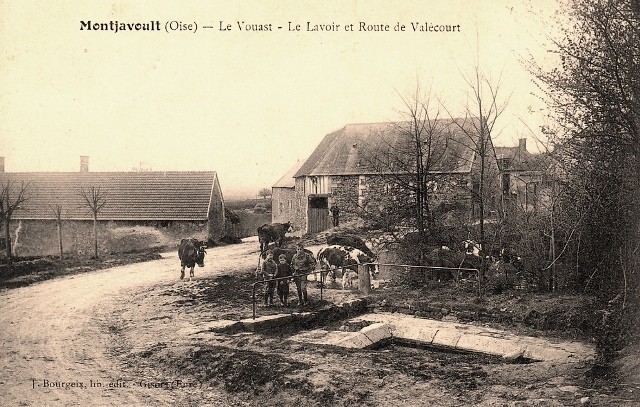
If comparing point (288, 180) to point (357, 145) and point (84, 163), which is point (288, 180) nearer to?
point (357, 145)

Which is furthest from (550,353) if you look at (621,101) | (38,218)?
(38,218)

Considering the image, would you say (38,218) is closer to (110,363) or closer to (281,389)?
(110,363)

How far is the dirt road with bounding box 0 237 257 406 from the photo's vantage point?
6.71 m

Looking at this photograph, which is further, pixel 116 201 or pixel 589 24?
pixel 116 201

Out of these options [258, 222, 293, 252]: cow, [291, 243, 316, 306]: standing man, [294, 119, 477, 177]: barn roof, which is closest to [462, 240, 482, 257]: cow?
[291, 243, 316, 306]: standing man

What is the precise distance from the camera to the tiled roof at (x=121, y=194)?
2667cm

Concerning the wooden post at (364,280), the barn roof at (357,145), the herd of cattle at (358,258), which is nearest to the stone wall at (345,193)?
the barn roof at (357,145)

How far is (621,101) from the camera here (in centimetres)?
785

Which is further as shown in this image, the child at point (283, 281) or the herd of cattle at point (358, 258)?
the herd of cattle at point (358, 258)

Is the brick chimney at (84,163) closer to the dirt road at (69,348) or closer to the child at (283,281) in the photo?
the dirt road at (69,348)

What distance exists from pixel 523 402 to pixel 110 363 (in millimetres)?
6093

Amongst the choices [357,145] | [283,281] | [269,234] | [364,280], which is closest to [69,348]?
[283,281]

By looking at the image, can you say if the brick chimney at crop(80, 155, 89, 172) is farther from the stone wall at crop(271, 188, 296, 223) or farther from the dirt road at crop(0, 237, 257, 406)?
the dirt road at crop(0, 237, 257, 406)

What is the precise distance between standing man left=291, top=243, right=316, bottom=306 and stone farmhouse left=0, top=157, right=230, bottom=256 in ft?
53.3
